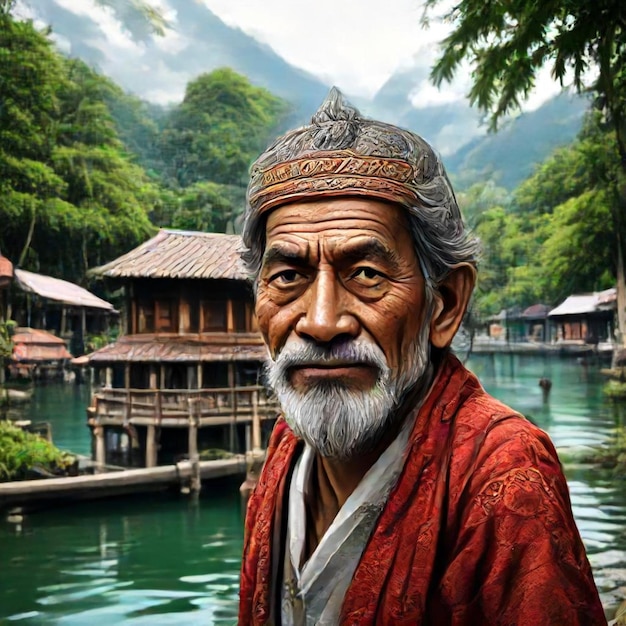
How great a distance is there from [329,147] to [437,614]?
828mm

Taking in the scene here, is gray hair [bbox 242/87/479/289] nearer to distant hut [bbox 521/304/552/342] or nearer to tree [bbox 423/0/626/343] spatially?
tree [bbox 423/0/626/343]

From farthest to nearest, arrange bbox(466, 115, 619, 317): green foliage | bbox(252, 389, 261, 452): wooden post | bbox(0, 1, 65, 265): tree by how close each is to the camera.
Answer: bbox(252, 389, 261, 452): wooden post, bbox(0, 1, 65, 265): tree, bbox(466, 115, 619, 317): green foliage

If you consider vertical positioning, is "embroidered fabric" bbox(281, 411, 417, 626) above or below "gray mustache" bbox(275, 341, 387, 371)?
below

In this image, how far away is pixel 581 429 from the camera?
704cm

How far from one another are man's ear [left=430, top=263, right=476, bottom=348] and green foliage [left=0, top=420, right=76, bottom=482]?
7362 millimetres

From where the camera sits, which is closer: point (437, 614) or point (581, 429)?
point (437, 614)

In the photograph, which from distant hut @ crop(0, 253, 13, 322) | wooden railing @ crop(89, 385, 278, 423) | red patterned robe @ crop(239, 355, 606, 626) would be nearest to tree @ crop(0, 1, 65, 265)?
distant hut @ crop(0, 253, 13, 322)

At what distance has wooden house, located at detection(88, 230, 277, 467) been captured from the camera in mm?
7273

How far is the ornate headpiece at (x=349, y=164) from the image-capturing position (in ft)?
3.72

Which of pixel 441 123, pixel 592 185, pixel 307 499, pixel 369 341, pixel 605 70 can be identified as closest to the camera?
pixel 369 341

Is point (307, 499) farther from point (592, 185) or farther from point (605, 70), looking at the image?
point (592, 185)

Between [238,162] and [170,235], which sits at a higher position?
[238,162]

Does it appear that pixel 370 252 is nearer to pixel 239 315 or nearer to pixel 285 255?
pixel 285 255

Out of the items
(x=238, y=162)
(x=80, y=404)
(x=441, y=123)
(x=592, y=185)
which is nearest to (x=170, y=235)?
(x=238, y=162)
